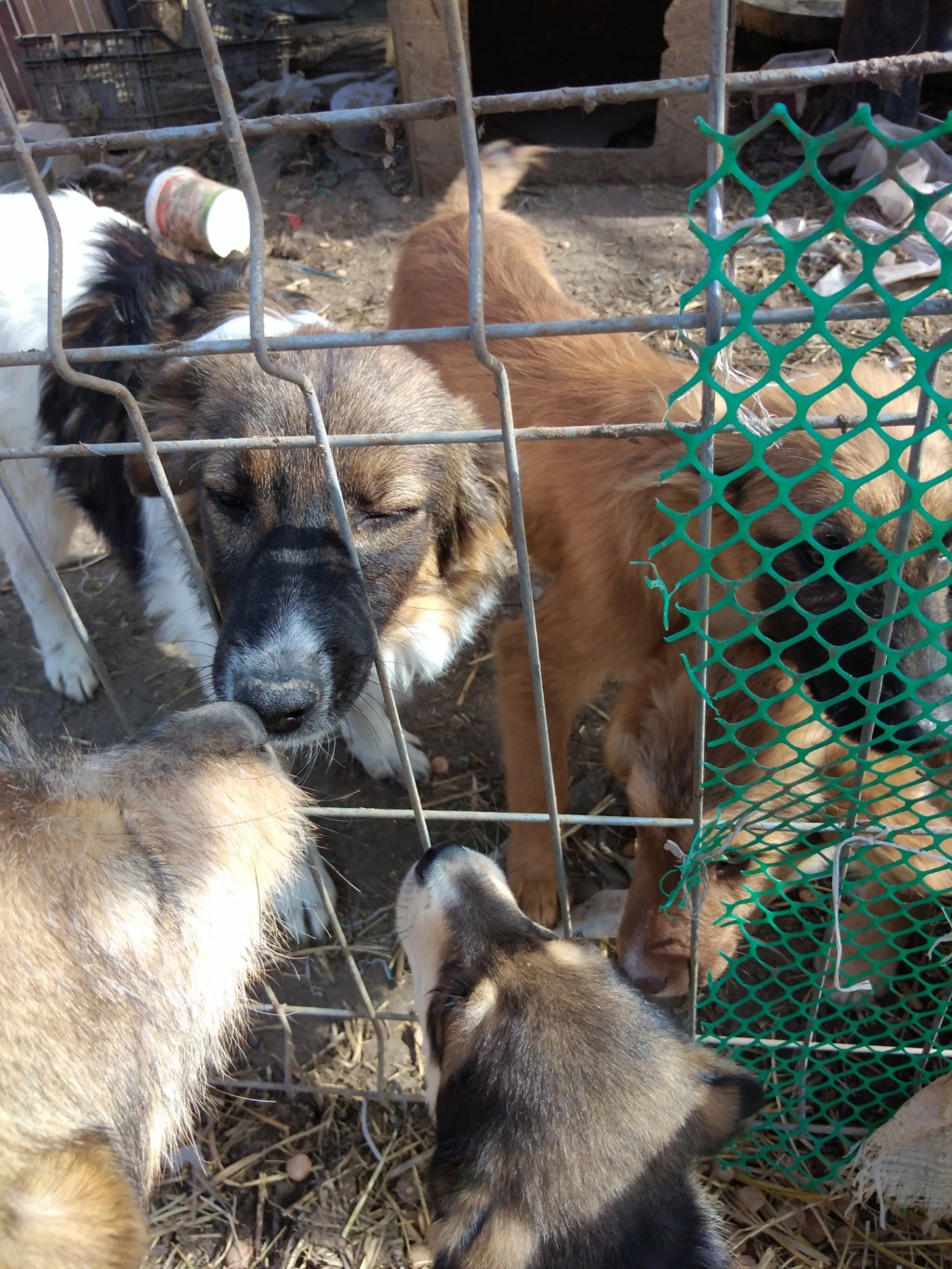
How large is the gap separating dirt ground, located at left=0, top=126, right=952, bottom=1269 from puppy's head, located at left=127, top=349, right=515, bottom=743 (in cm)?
60

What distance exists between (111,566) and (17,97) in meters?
5.87

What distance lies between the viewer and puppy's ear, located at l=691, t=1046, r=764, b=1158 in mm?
1714

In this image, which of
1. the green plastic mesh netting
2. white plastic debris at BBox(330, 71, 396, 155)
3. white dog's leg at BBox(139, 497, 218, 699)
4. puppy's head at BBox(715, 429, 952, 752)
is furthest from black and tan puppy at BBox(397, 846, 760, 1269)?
white plastic debris at BBox(330, 71, 396, 155)

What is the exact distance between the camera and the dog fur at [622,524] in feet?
6.68

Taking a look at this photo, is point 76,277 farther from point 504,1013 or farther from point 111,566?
point 504,1013

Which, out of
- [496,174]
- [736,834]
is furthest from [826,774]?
[496,174]

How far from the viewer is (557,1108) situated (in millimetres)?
1597

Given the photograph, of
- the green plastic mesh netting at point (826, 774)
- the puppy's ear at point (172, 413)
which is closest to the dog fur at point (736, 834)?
the green plastic mesh netting at point (826, 774)

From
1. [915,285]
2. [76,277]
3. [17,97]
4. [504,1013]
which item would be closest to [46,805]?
[504,1013]

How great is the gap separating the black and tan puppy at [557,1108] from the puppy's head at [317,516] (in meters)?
0.63

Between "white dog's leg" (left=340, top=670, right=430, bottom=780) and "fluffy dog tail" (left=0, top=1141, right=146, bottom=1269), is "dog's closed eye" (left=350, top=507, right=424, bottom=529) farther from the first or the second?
"fluffy dog tail" (left=0, top=1141, right=146, bottom=1269)

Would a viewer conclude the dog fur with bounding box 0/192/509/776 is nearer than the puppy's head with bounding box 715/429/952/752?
No

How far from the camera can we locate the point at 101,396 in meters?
2.88

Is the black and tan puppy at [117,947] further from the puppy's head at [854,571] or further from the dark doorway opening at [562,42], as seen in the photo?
the dark doorway opening at [562,42]
